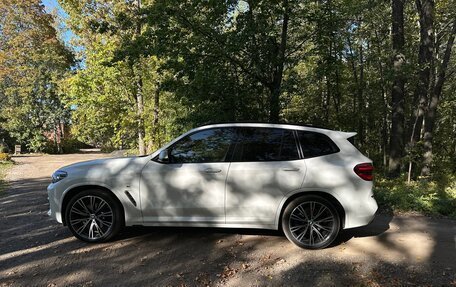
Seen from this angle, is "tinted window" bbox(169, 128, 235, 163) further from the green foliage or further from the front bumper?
the green foliage

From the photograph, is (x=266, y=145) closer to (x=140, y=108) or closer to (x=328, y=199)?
(x=328, y=199)

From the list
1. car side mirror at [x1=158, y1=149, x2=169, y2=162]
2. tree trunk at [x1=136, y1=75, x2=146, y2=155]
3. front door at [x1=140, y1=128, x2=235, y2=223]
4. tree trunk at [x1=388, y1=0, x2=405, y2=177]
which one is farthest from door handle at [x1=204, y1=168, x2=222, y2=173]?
tree trunk at [x1=136, y1=75, x2=146, y2=155]

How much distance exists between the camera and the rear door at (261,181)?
5.10 m

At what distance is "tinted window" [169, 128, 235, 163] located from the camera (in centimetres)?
534

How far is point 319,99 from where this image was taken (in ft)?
51.1

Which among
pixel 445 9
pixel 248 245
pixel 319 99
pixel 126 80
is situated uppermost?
pixel 445 9

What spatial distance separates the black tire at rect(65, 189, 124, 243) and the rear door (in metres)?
1.60

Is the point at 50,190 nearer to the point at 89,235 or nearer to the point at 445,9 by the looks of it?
the point at 89,235

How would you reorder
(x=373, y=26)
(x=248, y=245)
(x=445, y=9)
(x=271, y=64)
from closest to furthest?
(x=248, y=245) < (x=271, y=64) < (x=373, y=26) < (x=445, y=9)

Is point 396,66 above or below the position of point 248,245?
above

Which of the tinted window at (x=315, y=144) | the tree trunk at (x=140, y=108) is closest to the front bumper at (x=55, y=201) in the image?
the tinted window at (x=315, y=144)

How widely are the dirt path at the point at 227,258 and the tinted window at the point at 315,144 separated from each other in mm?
1308

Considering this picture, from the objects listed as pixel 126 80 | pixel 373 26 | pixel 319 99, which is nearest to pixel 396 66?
pixel 373 26

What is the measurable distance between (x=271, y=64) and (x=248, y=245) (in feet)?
17.2
